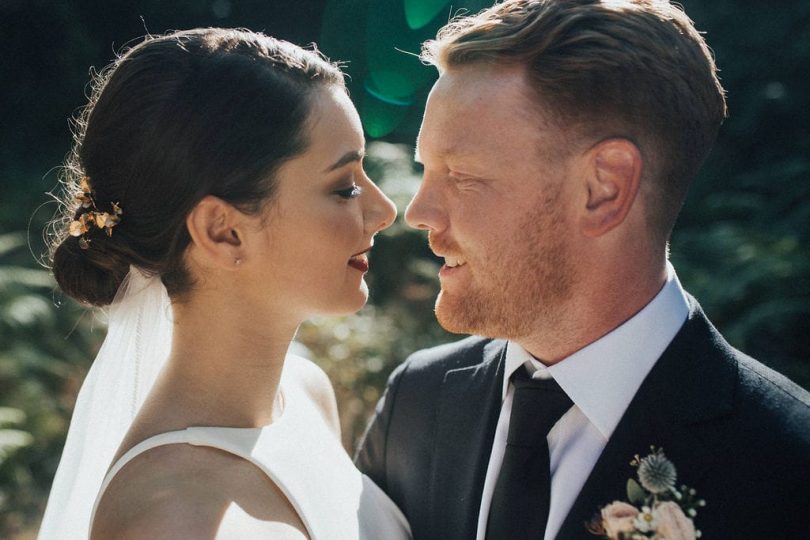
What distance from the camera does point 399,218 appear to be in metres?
7.65

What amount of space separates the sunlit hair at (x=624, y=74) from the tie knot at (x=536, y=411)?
1.79ft

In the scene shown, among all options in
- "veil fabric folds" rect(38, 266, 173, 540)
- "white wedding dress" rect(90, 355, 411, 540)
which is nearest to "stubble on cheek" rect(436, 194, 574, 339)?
"white wedding dress" rect(90, 355, 411, 540)

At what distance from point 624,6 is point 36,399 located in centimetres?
542

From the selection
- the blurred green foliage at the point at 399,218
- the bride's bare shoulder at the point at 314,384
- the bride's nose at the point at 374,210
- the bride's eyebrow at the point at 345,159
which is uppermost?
the bride's eyebrow at the point at 345,159

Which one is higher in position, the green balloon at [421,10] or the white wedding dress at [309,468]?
the white wedding dress at [309,468]

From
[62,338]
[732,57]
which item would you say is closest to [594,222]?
[732,57]

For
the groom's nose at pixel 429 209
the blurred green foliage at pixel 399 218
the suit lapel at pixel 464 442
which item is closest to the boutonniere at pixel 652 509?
the suit lapel at pixel 464 442

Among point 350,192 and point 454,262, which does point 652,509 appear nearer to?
point 454,262

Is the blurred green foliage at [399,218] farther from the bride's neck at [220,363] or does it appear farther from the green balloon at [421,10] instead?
the bride's neck at [220,363]

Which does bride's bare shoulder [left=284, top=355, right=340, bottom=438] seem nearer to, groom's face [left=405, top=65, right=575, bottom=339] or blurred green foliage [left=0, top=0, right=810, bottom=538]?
groom's face [left=405, top=65, right=575, bottom=339]

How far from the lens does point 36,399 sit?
643cm

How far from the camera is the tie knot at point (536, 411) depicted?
7.88 feet

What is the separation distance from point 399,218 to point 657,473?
5.57 metres

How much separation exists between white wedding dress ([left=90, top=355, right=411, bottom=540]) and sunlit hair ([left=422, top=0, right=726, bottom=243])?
46.9 inches
